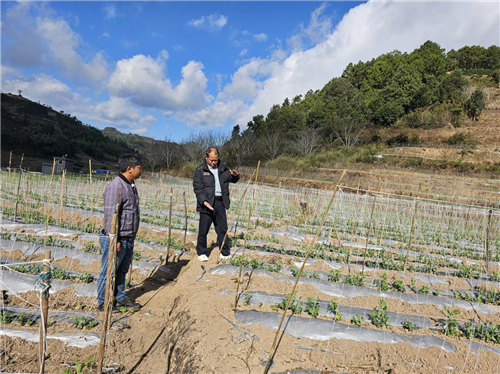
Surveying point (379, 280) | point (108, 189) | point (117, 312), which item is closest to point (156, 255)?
point (117, 312)

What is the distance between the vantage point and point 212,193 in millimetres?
3951

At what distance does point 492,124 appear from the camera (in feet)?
91.4

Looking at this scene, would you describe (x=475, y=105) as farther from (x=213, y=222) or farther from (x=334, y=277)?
(x=213, y=222)

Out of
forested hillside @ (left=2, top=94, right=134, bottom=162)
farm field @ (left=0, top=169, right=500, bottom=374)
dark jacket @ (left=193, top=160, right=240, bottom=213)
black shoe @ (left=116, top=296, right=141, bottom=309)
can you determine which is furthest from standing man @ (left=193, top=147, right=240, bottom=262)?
forested hillside @ (left=2, top=94, right=134, bottom=162)

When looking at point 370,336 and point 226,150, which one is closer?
point 370,336

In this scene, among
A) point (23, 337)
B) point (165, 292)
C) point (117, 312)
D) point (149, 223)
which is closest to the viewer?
point (23, 337)

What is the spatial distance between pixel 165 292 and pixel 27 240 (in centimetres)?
307

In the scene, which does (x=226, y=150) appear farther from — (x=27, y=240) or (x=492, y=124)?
(x=27, y=240)

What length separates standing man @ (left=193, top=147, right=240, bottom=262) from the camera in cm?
393

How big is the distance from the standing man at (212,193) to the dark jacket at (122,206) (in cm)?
94

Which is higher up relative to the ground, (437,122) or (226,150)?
(437,122)

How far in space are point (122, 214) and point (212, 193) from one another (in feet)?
4.15

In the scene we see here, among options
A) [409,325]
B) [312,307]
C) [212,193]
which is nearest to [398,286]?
[409,325]

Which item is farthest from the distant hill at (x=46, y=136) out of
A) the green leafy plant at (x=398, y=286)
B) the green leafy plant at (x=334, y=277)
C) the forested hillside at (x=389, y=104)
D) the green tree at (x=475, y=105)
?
the green tree at (x=475, y=105)
